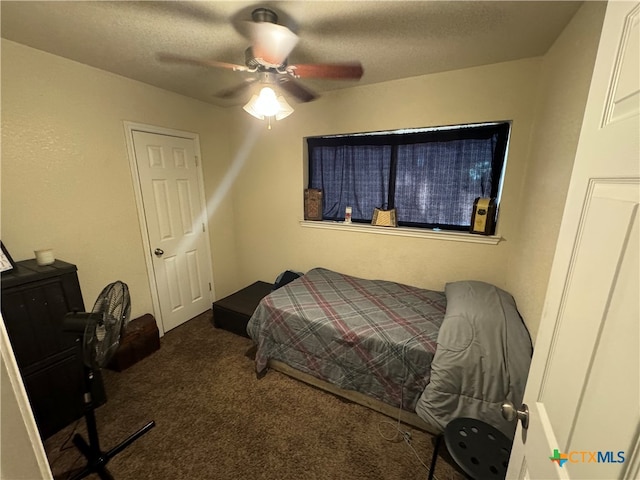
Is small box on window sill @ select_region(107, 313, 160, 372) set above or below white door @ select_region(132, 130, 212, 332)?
below

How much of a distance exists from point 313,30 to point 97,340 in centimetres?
205

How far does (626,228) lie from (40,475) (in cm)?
137

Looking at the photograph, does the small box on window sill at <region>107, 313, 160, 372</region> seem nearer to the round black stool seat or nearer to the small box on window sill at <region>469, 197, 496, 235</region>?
the round black stool seat

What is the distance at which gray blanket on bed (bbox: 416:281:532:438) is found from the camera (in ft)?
4.56

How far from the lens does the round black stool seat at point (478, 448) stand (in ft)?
3.55

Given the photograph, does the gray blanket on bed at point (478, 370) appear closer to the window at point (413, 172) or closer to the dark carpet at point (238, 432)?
the dark carpet at point (238, 432)

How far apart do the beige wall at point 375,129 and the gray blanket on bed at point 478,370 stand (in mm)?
851

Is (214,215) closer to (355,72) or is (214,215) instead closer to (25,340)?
(25,340)

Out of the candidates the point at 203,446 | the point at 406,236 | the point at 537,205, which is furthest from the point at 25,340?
the point at 537,205

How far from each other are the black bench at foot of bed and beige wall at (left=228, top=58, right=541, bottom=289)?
57cm

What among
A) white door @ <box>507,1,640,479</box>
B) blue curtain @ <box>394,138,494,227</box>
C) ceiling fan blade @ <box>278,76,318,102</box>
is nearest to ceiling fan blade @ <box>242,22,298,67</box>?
ceiling fan blade @ <box>278,76,318,102</box>

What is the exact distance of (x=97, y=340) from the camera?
1259 millimetres

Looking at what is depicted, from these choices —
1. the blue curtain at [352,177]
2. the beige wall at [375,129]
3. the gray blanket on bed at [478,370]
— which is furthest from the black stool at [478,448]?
the blue curtain at [352,177]

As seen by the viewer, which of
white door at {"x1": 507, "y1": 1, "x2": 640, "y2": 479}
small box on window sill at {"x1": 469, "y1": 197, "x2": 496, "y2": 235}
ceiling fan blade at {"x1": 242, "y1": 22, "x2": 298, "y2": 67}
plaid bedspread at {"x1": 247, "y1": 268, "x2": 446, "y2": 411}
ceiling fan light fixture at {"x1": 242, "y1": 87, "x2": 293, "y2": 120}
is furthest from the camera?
small box on window sill at {"x1": 469, "y1": 197, "x2": 496, "y2": 235}
